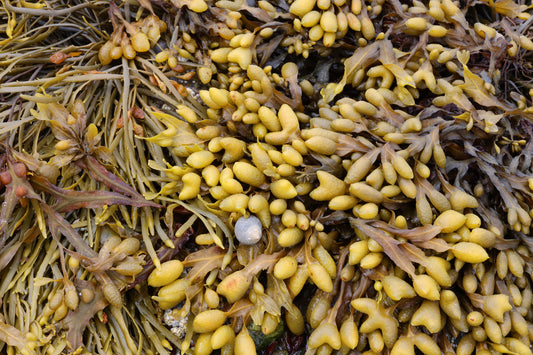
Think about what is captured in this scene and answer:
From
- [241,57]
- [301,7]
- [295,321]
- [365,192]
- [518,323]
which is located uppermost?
[301,7]

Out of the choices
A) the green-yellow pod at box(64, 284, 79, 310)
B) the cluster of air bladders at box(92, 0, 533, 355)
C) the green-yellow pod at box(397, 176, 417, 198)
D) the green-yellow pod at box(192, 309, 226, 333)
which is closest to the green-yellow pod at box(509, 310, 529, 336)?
the cluster of air bladders at box(92, 0, 533, 355)

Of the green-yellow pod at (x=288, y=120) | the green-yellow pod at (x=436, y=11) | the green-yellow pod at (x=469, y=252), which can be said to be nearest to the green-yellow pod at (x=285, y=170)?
the green-yellow pod at (x=288, y=120)

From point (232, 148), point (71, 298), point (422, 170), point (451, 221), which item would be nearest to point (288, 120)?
point (232, 148)

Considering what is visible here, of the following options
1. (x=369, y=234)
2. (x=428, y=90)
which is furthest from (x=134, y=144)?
(x=428, y=90)

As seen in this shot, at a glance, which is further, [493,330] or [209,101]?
[209,101]

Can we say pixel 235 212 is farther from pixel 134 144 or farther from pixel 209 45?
pixel 209 45

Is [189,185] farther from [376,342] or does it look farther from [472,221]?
[472,221]
